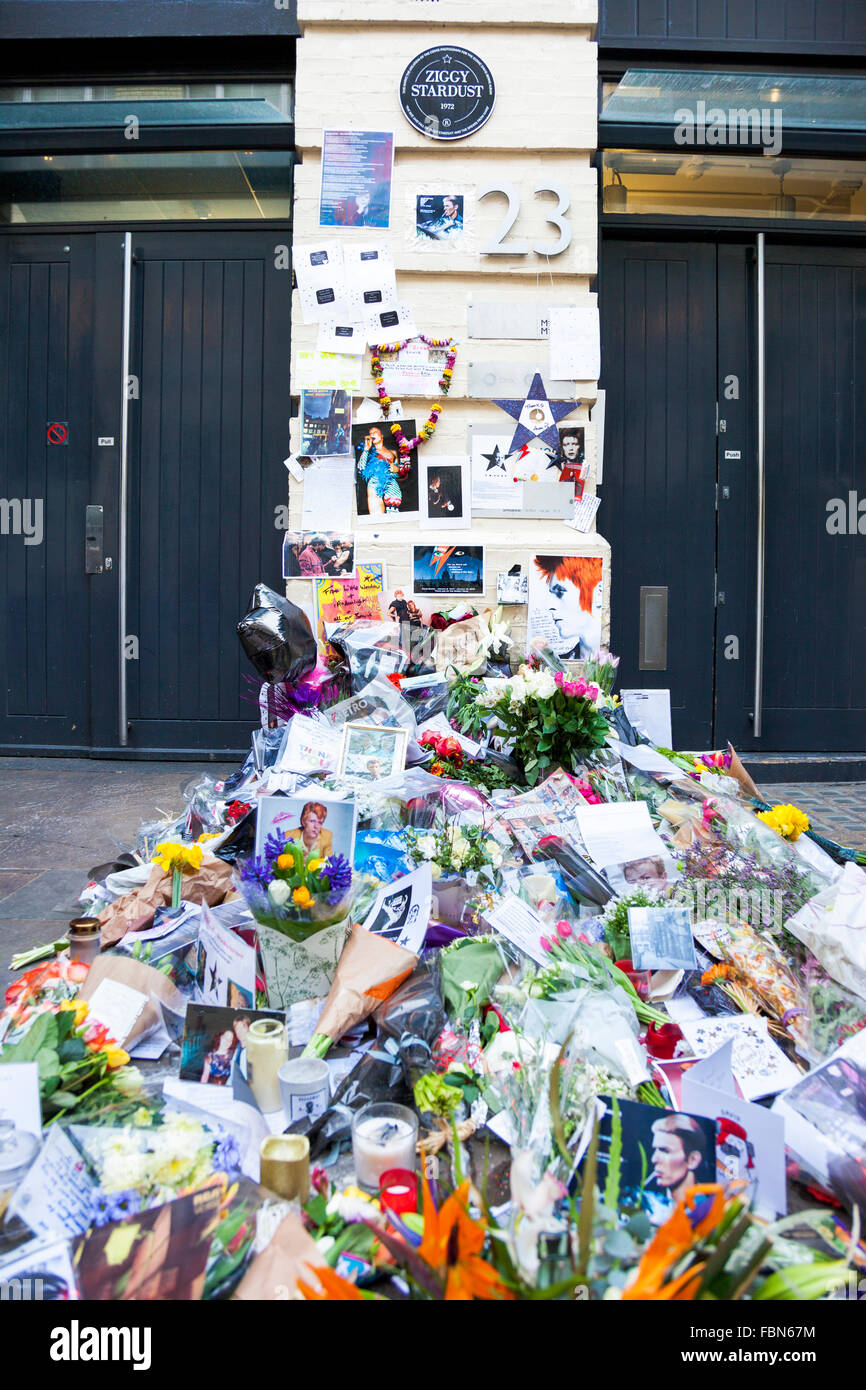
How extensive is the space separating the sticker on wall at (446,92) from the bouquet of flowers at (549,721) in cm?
312

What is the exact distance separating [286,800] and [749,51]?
4987 mm

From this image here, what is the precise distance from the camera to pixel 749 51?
4.82m

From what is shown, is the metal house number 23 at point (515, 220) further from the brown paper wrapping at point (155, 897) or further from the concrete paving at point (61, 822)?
the brown paper wrapping at point (155, 897)

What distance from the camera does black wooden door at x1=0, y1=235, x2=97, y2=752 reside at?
17.0ft

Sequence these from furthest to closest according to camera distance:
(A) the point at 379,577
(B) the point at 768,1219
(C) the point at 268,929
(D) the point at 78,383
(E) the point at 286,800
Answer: (D) the point at 78,383
(A) the point at 379,577
(E) the point at 286,800
(C) the point at 268,929
(B) the point at 768,1219

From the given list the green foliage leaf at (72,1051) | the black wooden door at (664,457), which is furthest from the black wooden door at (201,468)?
the green foliage leaf at (72,1051)

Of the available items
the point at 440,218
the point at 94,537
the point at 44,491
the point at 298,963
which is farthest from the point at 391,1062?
the point at 44,491

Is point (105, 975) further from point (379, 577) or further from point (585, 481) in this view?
point (585, 481)

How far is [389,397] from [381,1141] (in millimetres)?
3882

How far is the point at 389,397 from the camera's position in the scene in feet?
15.2

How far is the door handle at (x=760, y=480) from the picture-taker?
501cm

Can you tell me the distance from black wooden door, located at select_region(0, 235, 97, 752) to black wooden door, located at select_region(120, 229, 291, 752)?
0.35 meters

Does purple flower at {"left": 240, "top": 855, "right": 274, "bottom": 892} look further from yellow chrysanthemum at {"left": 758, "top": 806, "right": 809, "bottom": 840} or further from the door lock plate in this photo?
the door lock plate

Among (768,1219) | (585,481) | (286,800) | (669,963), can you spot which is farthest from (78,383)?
(768,1219)
